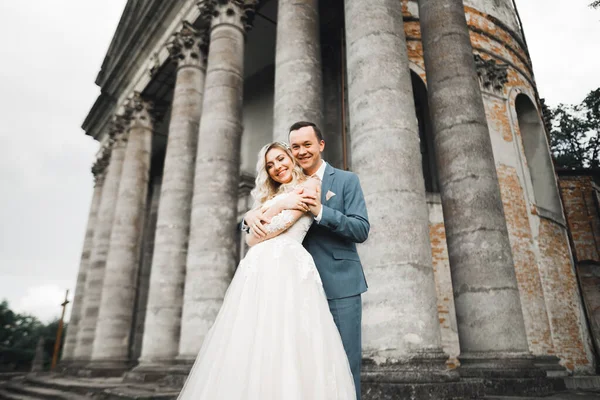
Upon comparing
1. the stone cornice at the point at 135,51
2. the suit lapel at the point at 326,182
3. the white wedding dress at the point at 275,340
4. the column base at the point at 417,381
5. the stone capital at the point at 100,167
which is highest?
the stone cornice at the point at 135,51

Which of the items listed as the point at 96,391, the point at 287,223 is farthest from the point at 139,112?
the point at 287,223

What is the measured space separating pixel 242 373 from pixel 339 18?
1181cm

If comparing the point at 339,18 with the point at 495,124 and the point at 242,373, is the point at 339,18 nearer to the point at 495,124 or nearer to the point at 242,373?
the point at 495,124

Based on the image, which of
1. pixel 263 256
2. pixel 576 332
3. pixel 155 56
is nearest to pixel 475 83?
pixel 263 256

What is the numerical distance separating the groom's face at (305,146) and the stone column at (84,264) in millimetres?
17171

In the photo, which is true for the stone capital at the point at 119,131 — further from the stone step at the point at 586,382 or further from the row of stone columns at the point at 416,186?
the stone step at the point at 586,382

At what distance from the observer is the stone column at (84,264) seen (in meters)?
16.3

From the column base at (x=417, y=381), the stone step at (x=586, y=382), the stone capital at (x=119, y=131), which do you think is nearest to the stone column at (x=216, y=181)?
the column base at (x=417, y=381)

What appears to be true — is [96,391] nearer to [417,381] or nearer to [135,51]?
[417,381]

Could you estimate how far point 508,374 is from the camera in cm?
521

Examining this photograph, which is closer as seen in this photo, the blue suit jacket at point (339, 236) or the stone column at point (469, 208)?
the blue suit jacket at point (339, 236)

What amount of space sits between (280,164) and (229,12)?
9486mm

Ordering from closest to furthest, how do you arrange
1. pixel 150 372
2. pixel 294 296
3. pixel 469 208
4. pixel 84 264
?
pixel 294 296 < pixel 469 208 < pixel 150 372 < pixel 84 264

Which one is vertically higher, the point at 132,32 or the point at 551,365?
the point at 132,32
